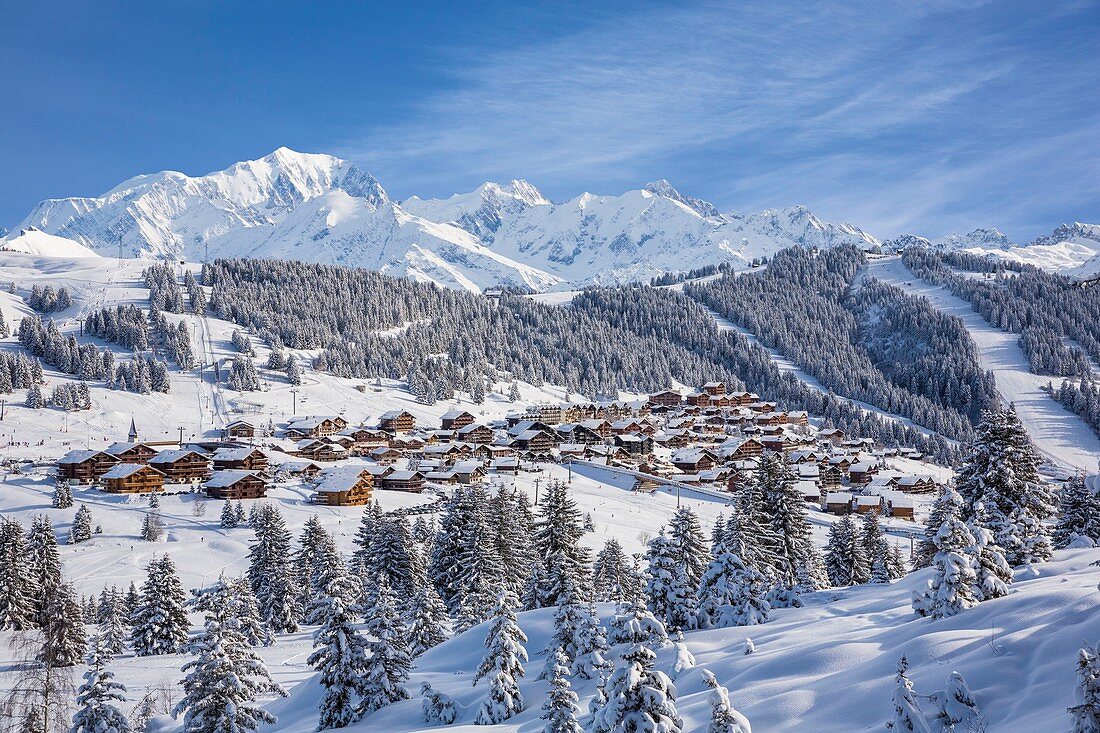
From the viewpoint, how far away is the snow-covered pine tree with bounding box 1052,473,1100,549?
39.3 m

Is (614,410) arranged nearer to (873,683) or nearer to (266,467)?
(266,467)

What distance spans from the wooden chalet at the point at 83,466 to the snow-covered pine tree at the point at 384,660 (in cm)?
8552

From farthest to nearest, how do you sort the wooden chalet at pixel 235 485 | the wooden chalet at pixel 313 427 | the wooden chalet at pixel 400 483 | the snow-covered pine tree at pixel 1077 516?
1. the wooden chalet at pixel 313 427
2. the wooden chalet at pixel 400 483
3. the wooden chalet at pixel 235 485
4. the snow-covered pine tree at pixel 1077 516

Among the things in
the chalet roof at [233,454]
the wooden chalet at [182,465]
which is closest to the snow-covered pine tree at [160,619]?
the wooden chalet at [182,465]

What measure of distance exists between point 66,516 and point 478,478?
47.2m

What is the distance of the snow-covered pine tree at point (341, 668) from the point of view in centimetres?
2358

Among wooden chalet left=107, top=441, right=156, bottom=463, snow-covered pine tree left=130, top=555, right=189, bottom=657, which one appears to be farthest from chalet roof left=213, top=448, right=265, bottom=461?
snow-covered pine tree left=130, top=555, right=189, bottom=657

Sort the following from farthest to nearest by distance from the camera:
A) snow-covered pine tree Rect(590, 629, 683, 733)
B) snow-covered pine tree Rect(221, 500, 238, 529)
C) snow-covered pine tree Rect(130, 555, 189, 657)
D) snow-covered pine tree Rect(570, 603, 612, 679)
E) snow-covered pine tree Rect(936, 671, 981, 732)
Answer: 1. snow-covered pine tree Rect(221, 500, 238, 529)
2. snow-covered pine tree Rect(130, 555, 189, 657)
3. snow-covered pine tree Rect(570, 603, 612, 679)
4. snow-covered pine tree Rect(590, 629, 683, 733)
5. snow-covered pine tree Rect(936, 671, 981, 732)

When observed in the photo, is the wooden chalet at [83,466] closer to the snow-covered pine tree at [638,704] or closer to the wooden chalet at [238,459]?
the wooden chalet at [238,459]

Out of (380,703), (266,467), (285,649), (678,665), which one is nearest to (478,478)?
(266,467)

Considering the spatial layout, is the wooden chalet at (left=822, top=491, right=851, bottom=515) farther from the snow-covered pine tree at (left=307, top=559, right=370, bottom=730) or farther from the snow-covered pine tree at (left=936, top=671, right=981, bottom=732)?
the snow-covered pine tree at (left=936, top=671, right=981, bottom=732)

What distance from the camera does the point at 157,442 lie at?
121 m

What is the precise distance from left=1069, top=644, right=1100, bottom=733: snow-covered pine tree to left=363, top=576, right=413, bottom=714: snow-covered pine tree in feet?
64.5

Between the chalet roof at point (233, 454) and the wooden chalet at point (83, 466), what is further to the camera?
the chalet roof at point (233, 454)
